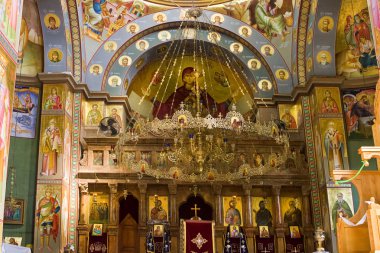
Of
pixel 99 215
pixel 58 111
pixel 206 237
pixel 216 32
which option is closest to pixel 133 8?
pixel 216 32

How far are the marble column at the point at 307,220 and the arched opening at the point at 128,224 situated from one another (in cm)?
468

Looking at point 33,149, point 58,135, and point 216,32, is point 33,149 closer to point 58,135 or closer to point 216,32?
point 58,135

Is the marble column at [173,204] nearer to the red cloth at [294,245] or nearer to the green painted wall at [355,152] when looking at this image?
the red cloth at [294,245]

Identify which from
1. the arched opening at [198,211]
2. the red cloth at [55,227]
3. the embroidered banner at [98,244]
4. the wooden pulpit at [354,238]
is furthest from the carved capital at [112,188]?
the wooden pulpit at [354,238]

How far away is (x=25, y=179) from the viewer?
1323cm

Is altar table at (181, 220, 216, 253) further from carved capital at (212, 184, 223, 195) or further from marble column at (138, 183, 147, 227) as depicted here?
marble column at (138, 183, 147, 227)

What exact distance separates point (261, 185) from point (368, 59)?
4758mm

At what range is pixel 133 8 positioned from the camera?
1595 cm

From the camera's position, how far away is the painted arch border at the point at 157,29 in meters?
15.7

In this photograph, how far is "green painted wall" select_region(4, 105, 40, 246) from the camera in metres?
12.9

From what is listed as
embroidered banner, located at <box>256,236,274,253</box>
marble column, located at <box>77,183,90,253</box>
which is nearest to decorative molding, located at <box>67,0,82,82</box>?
marble column, located at <box>77,183,90,253</box>

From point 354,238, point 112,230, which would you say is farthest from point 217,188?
point 354,238

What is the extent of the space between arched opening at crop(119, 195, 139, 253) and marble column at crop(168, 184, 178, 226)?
1.21m

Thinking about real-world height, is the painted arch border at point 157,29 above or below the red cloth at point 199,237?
above
